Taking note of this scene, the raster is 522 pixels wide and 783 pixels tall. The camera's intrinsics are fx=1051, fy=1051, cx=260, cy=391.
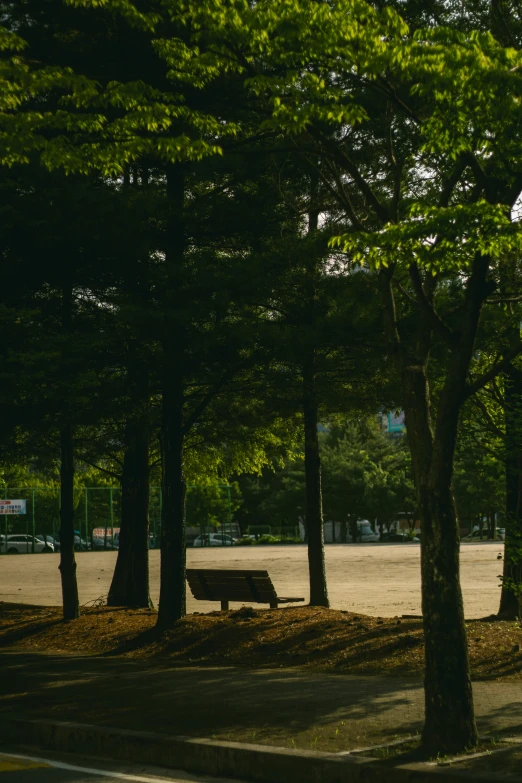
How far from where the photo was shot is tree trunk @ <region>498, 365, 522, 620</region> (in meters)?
12.2

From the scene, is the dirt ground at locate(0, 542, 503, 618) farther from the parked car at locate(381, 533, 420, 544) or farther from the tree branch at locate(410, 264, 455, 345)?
the parked car at locate(381, 533, 420, 544)

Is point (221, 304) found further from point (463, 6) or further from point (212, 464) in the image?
point (212, 464)

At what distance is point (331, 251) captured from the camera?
563 inches

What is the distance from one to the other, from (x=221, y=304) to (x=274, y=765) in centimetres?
699

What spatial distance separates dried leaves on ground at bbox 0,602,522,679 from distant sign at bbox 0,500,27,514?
1840 inches

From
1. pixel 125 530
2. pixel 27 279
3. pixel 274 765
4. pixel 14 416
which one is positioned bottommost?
pixel 274 765

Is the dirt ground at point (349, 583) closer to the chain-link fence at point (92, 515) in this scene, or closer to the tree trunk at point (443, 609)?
the tree trunk at point (443, 609)

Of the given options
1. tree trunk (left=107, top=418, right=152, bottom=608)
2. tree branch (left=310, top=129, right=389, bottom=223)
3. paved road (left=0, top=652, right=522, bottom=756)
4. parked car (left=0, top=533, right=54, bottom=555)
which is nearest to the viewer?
paved road (left=0, top=652, right=522, bottom=756)

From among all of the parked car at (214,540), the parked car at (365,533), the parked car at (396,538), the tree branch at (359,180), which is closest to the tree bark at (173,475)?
the tree branch at (359,180)

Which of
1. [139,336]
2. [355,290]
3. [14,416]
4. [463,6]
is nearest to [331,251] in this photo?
[355,290]

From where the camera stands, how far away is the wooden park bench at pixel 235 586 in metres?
17.0

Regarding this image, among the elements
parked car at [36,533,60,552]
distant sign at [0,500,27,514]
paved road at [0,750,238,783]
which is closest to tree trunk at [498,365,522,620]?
paved road at [0,750,238,783]

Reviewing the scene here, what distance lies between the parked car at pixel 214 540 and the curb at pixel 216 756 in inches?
2689

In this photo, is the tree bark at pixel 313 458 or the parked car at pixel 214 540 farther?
the parked car at pixel 214 540
